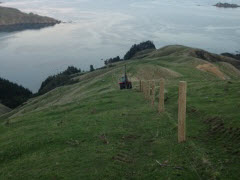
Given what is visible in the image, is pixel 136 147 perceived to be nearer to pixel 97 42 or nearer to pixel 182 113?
pixel 182 113

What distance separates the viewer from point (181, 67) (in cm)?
5794

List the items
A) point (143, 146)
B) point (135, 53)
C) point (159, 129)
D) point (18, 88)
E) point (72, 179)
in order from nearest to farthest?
point (72, 179), point (143, 146), point (159, 129), point (18, 88), point (135, 53)

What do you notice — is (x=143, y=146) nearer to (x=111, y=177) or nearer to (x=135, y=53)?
(x=111, y=177)

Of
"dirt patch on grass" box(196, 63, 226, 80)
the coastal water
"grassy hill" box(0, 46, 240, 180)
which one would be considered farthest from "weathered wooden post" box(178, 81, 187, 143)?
the coastal water

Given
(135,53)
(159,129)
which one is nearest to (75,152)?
(159,129)

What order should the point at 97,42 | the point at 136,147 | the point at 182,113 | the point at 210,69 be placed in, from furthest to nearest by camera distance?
the point at 97,42, the point at 210,69, the point at 136,147, the point at 182,113

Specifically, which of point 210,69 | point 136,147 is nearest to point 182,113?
point 136,147

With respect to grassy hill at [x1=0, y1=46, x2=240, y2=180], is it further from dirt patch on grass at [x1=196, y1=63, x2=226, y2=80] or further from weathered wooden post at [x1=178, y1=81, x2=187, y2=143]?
dirt patch on grass at [x1=196, y1=63, x2=226, y2=80]

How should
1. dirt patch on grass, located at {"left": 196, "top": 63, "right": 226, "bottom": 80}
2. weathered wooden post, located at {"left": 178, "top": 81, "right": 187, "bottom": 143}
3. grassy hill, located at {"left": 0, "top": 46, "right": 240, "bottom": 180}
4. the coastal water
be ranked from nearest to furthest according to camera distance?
grassy hill, located at {"left": 0, "top": 46, "right": 240, "bottom": 180} < weathered wooden post, located at {"left": 178, "top": 81, "right": 187, "bottom": 143} < dirt patch on grass, located at {"left": 196, "top": 63, "right": 226, "bottom": 80} < the coastal water

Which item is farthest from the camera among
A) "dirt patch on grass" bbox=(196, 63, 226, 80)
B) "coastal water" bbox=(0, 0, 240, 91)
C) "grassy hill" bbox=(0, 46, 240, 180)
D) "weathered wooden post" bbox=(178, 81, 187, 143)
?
"coastal water" bbox=(0, 0, 240, 91)

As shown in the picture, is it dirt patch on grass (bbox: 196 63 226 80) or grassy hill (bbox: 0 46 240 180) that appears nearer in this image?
grassy hill (bbox: 0 46 240 180)

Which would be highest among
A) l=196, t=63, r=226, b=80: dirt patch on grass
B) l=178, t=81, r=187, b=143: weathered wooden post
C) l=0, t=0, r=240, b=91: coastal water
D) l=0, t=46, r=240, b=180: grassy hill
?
l=178, t=81, r=187, b=143: weathered wooden post

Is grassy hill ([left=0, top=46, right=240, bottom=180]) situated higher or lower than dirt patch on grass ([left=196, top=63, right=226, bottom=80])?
higher

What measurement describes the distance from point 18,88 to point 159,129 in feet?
295
